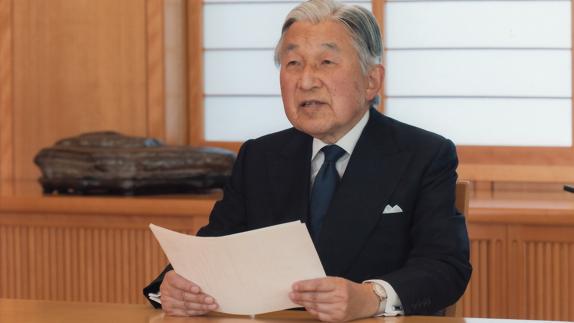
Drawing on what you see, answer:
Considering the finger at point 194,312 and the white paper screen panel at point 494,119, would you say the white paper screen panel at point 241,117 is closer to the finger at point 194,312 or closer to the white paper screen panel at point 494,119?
the white paper screen panel at point 494,119

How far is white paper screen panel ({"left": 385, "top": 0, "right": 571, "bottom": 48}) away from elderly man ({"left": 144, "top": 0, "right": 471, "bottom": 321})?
1980 mm

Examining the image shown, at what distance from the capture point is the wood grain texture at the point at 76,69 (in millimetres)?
4172

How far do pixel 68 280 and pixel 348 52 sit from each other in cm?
190

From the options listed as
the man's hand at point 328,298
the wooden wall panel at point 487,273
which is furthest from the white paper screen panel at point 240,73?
the man's hand at point 328,298

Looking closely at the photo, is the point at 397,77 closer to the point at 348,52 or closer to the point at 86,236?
the point at 86,236

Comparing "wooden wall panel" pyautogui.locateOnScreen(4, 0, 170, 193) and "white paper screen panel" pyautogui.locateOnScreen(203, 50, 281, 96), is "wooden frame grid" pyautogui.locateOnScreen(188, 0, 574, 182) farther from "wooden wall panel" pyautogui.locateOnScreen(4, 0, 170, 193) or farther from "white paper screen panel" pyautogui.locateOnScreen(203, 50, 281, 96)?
"wooden wall panel" pyautogui.locateOnScreen(4, 0, 170, 193)

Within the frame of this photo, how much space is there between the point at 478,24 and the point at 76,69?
1628 mm

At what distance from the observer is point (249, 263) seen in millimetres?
1706

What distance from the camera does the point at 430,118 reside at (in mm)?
4152

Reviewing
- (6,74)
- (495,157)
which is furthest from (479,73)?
(6,74)

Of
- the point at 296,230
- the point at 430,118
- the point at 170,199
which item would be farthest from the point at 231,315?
the point at 430,118

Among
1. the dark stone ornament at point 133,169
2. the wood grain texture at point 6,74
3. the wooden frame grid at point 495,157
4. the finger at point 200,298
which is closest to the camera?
the finger at point 200,298

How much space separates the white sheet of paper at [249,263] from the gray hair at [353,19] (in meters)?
0.56

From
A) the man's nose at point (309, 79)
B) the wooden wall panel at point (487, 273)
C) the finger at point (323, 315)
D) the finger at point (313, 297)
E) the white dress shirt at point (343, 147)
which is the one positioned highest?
the man's nose at point (309, 79)
